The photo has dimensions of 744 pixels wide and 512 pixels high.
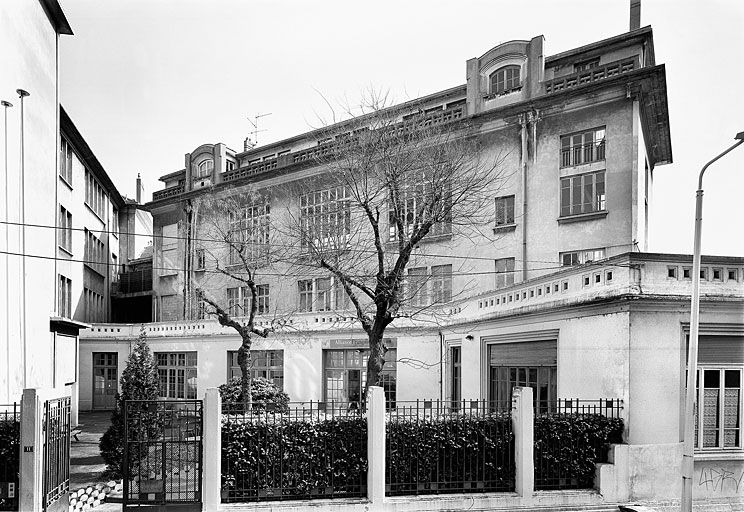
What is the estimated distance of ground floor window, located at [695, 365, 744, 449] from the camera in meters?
12.1

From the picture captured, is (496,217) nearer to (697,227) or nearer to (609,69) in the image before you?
(609,69)

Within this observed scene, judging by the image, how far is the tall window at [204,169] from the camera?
36.2 m

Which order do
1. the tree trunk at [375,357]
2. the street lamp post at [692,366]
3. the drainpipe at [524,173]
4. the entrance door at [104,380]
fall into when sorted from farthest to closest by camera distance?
1. the entrance door at [104,380]
2. the drainpipe at [524,173]
3. the tree trunk at [375,357]
4. the street lamp post at [692,366]

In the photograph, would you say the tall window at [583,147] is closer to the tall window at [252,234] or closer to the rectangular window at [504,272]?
the rectangular window at [504,272]

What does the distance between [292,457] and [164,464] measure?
2383 millimetres

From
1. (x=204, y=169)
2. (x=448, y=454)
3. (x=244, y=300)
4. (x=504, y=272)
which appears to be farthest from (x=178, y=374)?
(x=448, y=454)

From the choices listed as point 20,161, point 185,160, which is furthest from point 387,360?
point 185,160

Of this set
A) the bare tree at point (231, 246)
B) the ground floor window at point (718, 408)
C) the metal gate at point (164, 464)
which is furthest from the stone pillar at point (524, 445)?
the bare tree at point (231, 246)

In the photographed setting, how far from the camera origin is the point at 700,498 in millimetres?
11820

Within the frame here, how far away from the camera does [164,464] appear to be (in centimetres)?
1058

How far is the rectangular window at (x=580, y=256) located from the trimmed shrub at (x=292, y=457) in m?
13.3

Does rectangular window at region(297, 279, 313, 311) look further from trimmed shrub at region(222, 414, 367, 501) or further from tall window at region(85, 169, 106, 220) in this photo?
trimmed shrub at region(222, 414, 367, 501)

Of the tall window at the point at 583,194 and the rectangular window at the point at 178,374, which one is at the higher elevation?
the tall window at the point at 583,194

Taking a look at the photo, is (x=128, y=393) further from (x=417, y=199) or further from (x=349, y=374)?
(x=349, y=374)
